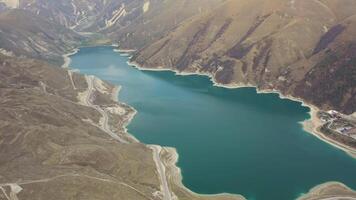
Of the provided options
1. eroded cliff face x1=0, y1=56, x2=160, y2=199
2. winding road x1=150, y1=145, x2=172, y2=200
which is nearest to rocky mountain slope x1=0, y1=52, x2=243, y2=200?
eroded cliff face x1=0, y1=56, x2=160, y2=199

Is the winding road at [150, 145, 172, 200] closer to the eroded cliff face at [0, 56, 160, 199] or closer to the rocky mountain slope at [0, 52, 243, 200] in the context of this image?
the rocky mountain slope at [0, 52, 243, 200]

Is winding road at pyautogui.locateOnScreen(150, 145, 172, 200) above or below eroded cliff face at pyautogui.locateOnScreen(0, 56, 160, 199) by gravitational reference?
below

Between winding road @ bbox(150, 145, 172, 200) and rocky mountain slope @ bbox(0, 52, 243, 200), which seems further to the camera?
winding road @ bbox(150, 145, 172, 200)

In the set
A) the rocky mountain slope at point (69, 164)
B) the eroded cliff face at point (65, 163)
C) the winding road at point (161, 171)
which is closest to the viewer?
the rocky mountain slope at point (69, 164)

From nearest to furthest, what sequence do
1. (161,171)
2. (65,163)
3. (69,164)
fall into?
(69,164)
(65,163)
(161,171)

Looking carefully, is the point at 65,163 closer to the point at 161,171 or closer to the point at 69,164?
the point at 69,164

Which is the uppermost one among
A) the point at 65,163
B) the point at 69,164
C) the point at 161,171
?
the point at 69,164

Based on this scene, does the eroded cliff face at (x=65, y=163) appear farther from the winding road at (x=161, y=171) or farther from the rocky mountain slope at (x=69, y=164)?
the winding road at (x=161, y=171)

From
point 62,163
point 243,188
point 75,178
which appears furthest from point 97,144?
point 243,188

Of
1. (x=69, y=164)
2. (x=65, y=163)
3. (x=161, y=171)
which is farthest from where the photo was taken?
(x=161, y=171)

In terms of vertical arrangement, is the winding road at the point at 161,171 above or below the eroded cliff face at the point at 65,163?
below

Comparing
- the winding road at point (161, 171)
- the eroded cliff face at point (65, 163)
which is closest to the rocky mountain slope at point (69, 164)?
the eroded cliff face at point (65, 163)

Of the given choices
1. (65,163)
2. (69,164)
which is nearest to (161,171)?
(69,164)
